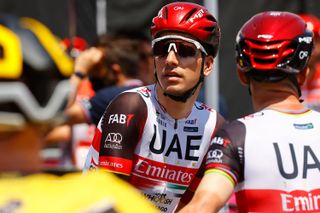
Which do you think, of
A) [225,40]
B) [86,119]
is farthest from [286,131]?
[225,40]

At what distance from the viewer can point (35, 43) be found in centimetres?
194

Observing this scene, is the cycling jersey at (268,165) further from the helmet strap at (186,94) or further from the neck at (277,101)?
the helmet strap at (186,94)

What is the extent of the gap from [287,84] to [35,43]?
1898 millimetres

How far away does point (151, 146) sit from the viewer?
4.20 meters

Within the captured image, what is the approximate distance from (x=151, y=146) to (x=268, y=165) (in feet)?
3.03

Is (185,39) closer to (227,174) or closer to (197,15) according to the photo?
(197,15)

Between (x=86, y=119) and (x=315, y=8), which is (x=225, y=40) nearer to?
(x=315, y=8)

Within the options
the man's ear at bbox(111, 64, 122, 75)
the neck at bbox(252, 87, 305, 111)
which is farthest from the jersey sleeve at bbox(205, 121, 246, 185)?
the man's ear at bbox(111, 64, 122, 75)

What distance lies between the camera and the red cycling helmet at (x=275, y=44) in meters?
3.63

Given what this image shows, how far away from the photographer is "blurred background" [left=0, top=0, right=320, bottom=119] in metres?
10.6

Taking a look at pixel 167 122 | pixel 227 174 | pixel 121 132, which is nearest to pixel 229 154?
pixel 227 174

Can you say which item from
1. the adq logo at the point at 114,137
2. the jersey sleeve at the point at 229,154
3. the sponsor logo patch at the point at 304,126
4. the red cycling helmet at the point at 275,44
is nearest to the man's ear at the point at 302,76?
the red cycling helmet at the point at 275,44

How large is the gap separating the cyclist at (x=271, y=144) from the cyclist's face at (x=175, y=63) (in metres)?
0.65

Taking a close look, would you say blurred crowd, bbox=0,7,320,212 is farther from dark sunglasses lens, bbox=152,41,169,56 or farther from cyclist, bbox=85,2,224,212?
dark sunglasses lens, bbox=152,41,169,56
